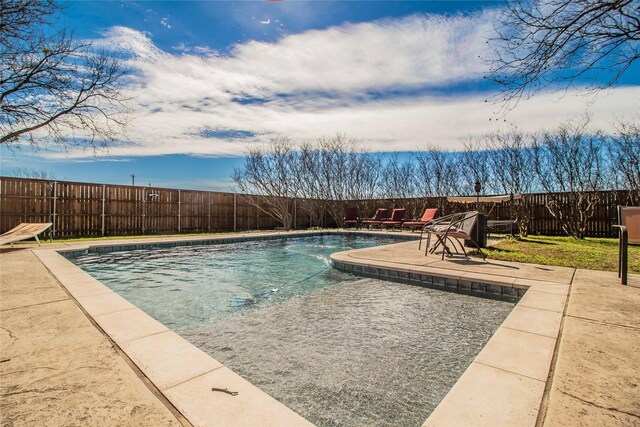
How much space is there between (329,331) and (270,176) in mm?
13584

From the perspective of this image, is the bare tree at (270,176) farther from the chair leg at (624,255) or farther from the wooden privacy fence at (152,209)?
the chair leg at (624,255)

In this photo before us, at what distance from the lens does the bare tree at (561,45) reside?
2.53m

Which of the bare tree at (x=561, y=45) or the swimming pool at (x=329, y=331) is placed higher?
the bare tree at (x=561, y=45)

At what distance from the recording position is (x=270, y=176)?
15711 millimetres

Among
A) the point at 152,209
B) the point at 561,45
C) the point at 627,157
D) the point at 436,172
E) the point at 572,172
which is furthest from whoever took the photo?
the point at 436,172

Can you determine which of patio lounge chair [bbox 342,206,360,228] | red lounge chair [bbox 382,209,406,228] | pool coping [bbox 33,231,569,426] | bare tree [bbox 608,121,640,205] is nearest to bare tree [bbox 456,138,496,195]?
red lounge chair [bbox 382,209,406,228]

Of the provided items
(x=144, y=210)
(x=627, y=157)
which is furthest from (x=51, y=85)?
(x=627, y=157)

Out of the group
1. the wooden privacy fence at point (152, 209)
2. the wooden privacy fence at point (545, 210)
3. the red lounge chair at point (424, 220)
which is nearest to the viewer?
the wooden privacy fence at point (152, 209)

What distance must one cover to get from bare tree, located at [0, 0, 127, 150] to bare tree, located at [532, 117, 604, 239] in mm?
13381

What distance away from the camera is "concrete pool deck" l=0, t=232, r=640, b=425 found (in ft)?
4.07

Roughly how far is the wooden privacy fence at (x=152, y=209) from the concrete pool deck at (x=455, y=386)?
9162 mm

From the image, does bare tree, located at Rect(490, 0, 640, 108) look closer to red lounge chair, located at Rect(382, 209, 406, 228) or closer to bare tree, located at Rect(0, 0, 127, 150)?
bare tree, located at Rect(0, 0, 127, 150)

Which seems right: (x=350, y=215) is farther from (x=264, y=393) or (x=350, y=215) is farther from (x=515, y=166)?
(x=264, y=393)

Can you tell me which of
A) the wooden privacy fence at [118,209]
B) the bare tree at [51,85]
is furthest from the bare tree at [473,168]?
the bare tree at [51,85]
